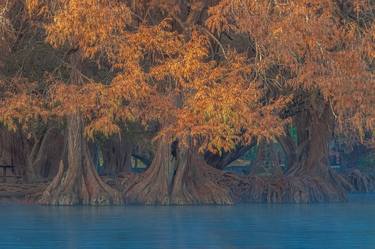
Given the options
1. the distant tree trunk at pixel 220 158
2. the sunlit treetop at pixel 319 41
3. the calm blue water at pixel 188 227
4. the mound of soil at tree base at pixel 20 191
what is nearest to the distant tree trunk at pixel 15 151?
the mound of soil at tree base at pixel 20 191

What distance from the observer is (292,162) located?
45.5 m

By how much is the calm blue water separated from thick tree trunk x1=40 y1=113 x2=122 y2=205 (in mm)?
1221

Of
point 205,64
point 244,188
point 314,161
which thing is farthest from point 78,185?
point 314,161

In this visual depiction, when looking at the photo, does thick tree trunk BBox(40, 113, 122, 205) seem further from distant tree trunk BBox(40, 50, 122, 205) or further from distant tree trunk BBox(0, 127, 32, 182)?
distant tree trunk BBox(0, 127, 32, 182)

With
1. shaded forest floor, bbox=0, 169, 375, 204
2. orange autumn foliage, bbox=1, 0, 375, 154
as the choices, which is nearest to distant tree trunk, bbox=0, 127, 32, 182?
shaded forest floor, bbox=0, 169, 375, 204

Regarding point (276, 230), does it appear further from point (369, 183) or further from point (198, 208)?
point (369, 183)

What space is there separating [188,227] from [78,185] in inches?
418

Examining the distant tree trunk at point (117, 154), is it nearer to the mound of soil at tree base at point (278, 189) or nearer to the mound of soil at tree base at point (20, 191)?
the mound of soil at tree base at point (278, 189)

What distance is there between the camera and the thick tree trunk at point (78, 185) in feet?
118

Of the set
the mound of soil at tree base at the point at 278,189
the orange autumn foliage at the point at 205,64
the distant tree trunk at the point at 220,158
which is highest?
the orange autumn foliage at the point at 205,64

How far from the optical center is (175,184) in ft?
121

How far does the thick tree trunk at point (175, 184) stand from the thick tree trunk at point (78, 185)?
98cm

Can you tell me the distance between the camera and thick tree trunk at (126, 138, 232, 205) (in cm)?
3659

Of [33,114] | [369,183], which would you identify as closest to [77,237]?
[33,114]
